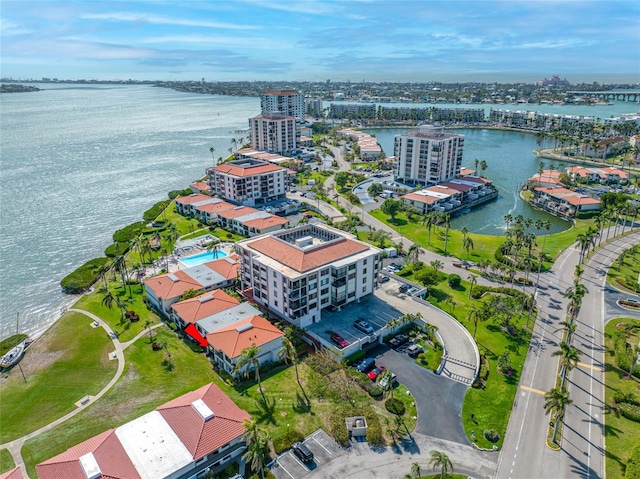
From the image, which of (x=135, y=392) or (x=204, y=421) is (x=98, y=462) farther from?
(x=135, y=392)

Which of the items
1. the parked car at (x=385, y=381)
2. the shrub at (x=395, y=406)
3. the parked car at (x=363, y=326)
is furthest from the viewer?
the parked car at (x=363, y=326)

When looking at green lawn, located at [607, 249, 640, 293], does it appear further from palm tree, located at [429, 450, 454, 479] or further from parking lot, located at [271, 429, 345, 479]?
parking lot, located at [271, 429, 345, 479]

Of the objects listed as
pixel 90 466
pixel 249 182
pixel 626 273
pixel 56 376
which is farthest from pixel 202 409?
pixel 249 182

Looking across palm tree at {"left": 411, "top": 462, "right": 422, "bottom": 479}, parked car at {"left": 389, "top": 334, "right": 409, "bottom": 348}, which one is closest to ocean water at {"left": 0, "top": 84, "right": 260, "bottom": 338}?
parked car at {"left": 389, "top": 334, "right": 409, "bottom": 348}

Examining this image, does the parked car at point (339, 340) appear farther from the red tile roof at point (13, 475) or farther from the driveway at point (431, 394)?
the red tile roof at point (13, 475)

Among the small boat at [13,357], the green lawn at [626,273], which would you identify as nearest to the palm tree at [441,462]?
the green lawn at [626,273]
